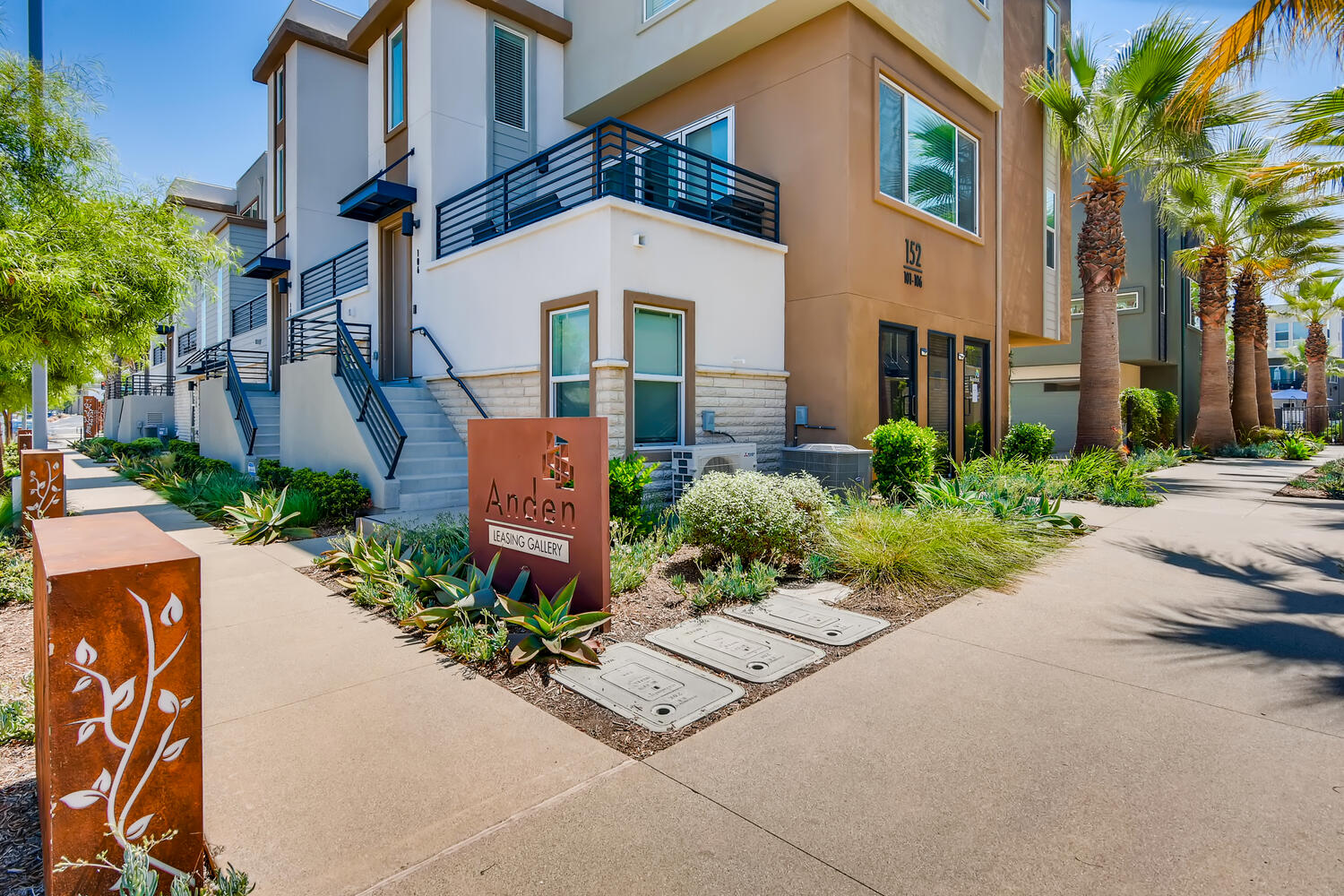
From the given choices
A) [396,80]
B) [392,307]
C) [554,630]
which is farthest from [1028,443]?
[396,80]

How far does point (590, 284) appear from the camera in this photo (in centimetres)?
908

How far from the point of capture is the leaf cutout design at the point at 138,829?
2250 millimetres

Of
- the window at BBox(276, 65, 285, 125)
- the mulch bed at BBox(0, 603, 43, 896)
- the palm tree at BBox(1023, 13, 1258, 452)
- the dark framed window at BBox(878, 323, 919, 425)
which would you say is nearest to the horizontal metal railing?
the window at BBox(276, 65, 285, 125)

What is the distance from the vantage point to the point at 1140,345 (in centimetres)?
2323

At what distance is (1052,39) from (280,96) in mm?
18401

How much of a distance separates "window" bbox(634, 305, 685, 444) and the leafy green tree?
225 inches

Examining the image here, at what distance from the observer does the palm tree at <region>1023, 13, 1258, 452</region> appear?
40.8ft

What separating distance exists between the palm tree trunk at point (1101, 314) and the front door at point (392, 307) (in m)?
13.5

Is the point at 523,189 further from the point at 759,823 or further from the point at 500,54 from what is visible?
the point at 759,823

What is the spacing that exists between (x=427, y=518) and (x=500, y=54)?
29.0 ft

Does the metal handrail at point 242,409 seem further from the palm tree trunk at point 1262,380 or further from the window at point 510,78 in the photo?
the palm tree trunk at point 1262,380

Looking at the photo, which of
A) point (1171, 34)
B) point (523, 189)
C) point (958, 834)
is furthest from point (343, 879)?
point (1171, 34)

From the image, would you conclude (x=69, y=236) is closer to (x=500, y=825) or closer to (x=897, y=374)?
(x=500, y=825)

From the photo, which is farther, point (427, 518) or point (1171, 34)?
point (1171, 34)
